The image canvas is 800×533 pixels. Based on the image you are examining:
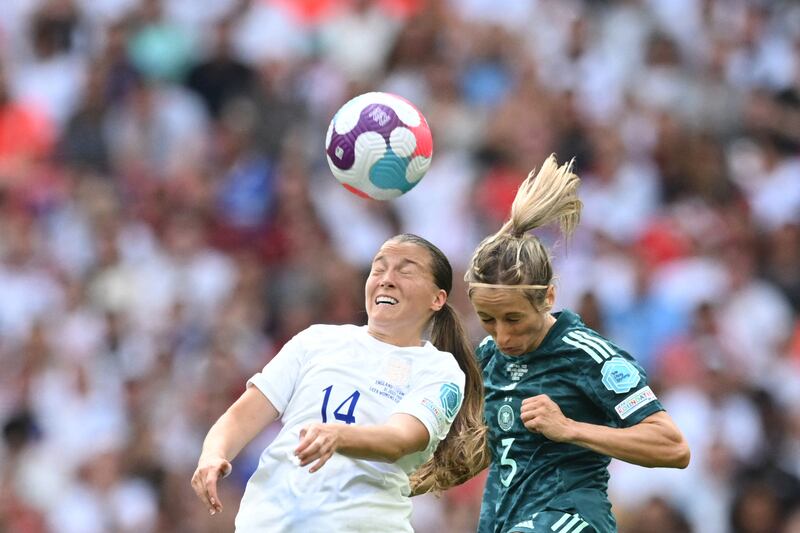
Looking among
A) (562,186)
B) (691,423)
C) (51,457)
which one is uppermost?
(562,186)

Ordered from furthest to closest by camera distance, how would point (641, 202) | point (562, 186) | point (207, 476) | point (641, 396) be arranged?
1. point (641, 202)
2. point (562, 186)
3. point (641, 396)
4. point (207, 476)

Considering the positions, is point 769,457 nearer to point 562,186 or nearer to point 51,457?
point 562,186

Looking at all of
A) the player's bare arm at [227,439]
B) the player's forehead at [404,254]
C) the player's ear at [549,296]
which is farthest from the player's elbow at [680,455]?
the player's bare arm at [227,439]

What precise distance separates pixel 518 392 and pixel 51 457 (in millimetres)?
5663

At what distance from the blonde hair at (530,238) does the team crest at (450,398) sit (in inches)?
16.9

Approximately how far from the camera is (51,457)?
10.4m

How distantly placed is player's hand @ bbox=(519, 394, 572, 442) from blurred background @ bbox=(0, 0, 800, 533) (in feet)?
12.1

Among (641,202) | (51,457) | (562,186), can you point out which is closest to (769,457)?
(641,202)

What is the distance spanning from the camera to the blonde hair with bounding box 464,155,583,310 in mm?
5484

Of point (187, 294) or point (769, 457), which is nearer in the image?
point (769, 457)

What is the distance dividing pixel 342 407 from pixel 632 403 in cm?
100

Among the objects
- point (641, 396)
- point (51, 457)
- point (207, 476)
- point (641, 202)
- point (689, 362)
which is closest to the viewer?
point (207, 476)

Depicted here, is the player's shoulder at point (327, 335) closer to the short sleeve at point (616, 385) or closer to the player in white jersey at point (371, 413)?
the player in white jersey at point (371, 413)

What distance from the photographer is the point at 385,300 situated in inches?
215
